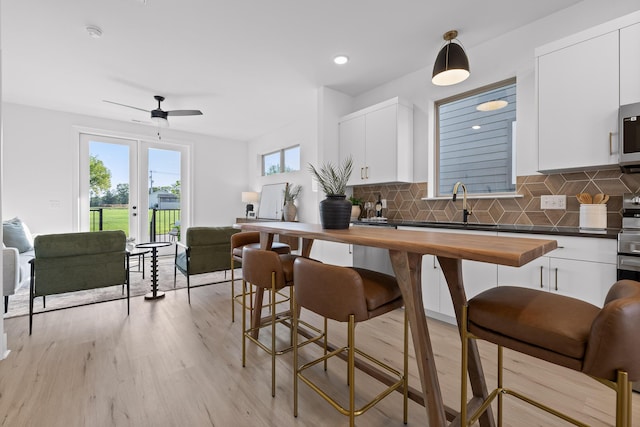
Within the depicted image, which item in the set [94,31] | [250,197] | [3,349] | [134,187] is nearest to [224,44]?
[94,31]

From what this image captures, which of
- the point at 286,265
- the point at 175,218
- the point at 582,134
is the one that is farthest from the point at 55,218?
the point at 582,134

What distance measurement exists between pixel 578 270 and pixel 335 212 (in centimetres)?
170

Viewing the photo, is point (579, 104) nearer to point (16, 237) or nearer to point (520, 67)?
point (520, 67)

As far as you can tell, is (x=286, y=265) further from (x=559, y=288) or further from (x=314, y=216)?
(x=314, y=216)

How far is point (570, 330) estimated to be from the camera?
84cm

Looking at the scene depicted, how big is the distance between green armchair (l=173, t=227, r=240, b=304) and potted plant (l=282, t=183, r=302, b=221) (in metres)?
1.69

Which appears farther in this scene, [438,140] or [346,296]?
[438,140]

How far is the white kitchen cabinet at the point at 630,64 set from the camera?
74.3 inches

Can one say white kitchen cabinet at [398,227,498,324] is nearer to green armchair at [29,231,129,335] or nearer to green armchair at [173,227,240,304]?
green armchair at [173,227,240,304]

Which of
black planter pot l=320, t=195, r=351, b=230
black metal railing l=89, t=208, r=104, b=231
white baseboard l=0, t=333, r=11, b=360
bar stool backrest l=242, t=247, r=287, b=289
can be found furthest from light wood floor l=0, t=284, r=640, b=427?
black metal railing l=89, t=208, r=104, b=231

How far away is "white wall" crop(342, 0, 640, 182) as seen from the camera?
2273mm

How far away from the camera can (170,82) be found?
380cm

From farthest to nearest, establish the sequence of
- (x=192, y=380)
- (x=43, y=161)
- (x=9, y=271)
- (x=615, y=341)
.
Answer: (x=43, y=161)
(x=9, y=271)
(x=192, y=380)
(x=615, y=341)

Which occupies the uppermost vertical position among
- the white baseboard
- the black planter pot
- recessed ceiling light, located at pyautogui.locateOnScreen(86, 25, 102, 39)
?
recessed ceiling light, located at pyautogui.locateOnScreen(86, 25, 102, 39)
